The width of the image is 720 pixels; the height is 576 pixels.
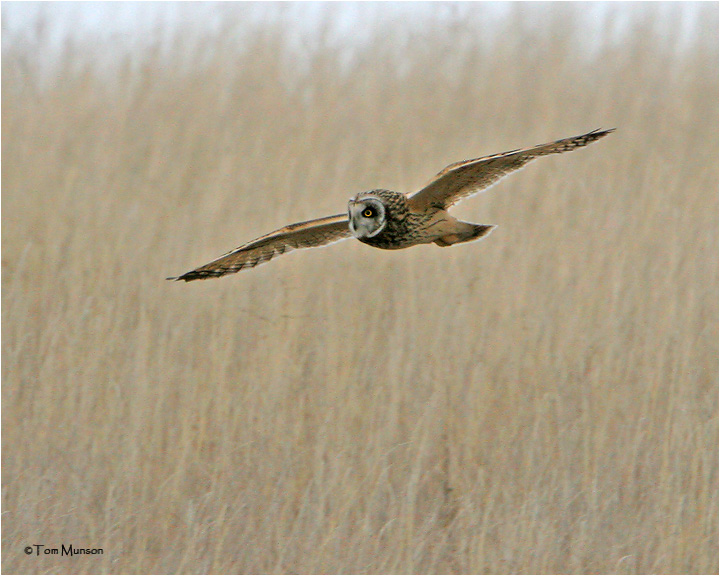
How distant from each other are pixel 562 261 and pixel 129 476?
4.49 feet

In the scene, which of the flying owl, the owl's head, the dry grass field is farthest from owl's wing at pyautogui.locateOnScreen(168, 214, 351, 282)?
the dry grass field

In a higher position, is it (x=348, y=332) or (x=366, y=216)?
(x=366, y=216)

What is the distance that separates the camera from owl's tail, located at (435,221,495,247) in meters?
2.00

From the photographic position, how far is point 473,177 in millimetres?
2002

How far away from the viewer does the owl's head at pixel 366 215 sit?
74.0 inches

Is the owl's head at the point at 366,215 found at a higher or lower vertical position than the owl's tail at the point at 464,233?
higher

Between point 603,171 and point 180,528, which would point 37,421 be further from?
point 603,171

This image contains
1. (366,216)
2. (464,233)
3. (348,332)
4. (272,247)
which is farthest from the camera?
(348,332)

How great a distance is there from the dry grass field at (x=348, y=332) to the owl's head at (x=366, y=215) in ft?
1.71

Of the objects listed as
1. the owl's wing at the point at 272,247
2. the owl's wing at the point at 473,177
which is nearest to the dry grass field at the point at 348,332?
the owl's wing at the point at 272,247

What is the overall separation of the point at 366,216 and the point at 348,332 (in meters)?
0.58

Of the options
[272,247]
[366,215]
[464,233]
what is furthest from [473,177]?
[272,247]

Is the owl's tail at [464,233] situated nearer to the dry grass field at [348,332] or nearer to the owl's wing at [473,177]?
Answer: the owl's wing at [473,177]

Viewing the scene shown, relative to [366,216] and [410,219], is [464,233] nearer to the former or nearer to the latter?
[410,219]
